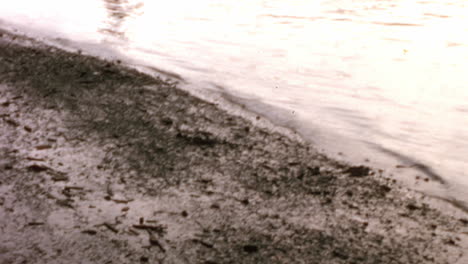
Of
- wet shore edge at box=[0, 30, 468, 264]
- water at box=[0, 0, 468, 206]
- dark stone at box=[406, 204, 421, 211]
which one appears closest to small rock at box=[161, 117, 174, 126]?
wet shore edge at box=[0, 30, 468, 264]

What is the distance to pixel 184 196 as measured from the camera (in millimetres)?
3320

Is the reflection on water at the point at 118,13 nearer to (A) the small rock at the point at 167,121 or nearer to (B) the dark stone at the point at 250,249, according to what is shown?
(A) the small rock at the point at 167,121

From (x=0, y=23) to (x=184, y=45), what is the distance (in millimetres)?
3467

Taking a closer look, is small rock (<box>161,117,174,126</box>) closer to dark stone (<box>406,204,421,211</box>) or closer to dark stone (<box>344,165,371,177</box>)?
dark stone (<box>344,165,371,177</box>)

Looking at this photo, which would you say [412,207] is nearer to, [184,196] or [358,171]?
[358,171]

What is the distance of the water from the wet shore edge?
59cm

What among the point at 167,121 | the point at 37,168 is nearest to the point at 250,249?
the point at 37,168

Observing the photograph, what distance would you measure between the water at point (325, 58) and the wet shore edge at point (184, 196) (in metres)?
0.59

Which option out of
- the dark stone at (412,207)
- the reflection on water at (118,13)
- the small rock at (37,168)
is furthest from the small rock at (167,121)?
the reflection on water at (118,13)

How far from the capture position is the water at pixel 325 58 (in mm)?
4676

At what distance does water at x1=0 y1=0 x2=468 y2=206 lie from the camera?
468 cm

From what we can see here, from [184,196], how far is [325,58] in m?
4.33

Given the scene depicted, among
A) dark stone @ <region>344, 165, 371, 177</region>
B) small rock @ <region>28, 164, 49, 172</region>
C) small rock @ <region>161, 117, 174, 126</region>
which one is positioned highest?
small rock @ <region>161, 117, 174, 126</region>

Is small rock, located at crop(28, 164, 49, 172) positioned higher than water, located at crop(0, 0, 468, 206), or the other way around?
water, located at crop(0, 0, 468, 206)
